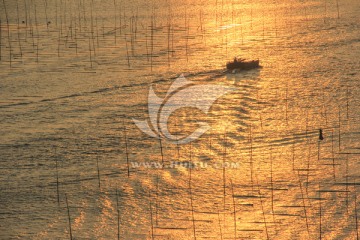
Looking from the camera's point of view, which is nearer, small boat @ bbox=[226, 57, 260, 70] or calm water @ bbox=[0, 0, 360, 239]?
calm water @ bbox=[0, 0, 360, 239]

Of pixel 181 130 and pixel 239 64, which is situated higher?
pixel 239 64

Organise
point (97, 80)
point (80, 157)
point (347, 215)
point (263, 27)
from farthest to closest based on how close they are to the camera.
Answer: point (263, 27), point (97, 80), point (80, 157), point (347, 215)

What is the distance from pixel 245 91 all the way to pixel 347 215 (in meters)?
1.75

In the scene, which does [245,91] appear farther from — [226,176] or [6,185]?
[6,185]

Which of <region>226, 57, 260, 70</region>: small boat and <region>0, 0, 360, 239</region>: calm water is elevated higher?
<region>226, 57, 260, 70</region>: small boat

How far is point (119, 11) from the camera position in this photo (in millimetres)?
7098

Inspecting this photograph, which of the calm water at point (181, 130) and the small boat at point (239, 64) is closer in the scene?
the calm water at point (181, 130)

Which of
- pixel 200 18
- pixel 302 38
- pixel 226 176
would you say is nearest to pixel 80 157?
pixel 226 176

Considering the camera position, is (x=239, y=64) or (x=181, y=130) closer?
(x=181, y=130)

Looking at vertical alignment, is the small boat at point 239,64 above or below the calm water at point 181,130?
above

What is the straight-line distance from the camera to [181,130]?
3967 millimetres

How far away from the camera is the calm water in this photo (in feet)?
9.80

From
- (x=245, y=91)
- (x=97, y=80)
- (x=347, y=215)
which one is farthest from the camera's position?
(x=97, y=80)

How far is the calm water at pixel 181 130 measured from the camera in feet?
9.80
